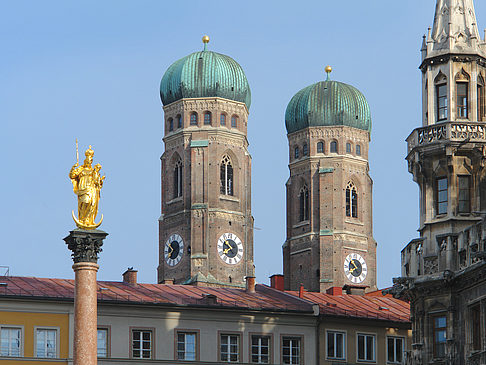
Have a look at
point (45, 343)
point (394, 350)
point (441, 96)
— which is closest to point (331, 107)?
point (394, 350)

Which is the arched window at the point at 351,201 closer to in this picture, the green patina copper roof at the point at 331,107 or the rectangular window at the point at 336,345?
the green patina copper roof at the point at 331,107

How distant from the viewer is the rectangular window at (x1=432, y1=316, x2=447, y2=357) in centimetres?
7512

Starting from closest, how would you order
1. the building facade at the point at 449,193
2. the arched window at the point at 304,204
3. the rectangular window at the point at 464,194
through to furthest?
the building facade at the point at 449,193
the rectangular window at the point at 464,194
the arched window at the point at 304,204

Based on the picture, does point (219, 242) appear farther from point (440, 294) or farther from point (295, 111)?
point (440, 294)

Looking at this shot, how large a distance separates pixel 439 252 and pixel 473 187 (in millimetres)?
3608

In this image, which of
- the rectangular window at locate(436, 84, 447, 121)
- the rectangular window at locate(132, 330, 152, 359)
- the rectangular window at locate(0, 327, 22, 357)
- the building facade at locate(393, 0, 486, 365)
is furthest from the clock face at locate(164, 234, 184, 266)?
the rectangular window at locate(436, 84, 447, 121)

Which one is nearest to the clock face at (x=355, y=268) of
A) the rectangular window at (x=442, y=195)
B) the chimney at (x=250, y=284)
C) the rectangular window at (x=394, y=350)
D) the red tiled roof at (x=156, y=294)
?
the chimney at (x=250, y=284)

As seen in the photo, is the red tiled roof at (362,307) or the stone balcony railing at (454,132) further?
the red tiled roof at (362,307)

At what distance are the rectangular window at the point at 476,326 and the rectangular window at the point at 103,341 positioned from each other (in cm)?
2431

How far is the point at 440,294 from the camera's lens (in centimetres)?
7481

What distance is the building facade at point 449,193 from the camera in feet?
241

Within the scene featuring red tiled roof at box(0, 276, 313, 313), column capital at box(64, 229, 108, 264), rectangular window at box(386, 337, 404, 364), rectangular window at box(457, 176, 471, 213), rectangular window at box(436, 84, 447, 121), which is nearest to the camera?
column capital at box(64, 229, 108, 264)

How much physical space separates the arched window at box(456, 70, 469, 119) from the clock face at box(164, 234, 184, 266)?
321 feet

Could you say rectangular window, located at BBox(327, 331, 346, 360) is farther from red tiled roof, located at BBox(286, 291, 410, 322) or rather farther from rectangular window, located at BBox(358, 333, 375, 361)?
red tiled roof, located at BBox(286, 291, 410, 322)
